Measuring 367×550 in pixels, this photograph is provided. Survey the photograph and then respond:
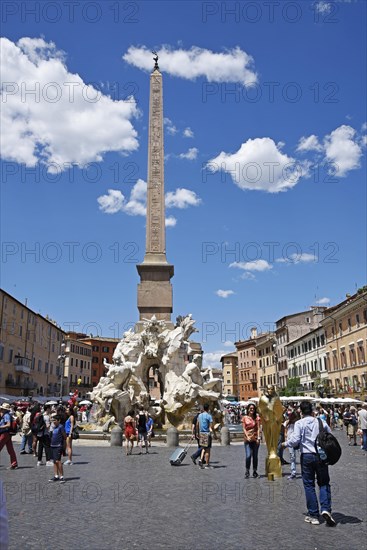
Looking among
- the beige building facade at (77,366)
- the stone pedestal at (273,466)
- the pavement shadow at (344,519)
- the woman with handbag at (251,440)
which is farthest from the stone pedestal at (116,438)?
the beige building facade at (77,366)

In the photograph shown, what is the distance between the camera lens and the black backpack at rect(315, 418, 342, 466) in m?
4.87

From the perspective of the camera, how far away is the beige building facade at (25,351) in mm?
36219

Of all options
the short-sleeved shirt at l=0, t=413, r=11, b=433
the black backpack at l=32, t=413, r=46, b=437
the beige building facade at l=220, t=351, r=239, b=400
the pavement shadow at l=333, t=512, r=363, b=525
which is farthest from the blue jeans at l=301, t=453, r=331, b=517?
the beige building facade at l=220, t=351, r=239, b=400

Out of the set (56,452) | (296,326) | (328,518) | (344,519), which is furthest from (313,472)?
(296,326)

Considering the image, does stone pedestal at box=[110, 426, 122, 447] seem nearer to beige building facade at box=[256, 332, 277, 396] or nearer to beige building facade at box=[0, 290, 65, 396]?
beige building facade at box=[0, 290, 65, 396]

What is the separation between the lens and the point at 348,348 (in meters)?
37.2

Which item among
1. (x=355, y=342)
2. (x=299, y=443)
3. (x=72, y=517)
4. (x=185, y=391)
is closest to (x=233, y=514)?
(x=299, y=443)

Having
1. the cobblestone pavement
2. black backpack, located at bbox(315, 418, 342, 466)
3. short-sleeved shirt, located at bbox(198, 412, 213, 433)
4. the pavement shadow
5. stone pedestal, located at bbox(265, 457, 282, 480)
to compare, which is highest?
Result: short-sleeved shirt, located at bbox(198, 412, 213, 433)

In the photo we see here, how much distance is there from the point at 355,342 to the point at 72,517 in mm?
33059

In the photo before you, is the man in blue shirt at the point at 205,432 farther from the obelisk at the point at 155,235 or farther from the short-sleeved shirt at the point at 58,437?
the obelisk at the point at 155,235

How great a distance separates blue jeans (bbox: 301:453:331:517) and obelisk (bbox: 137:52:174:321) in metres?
14.7

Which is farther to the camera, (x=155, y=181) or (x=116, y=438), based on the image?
(x=155, y=181)

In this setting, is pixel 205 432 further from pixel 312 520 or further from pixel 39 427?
pixel 312 520

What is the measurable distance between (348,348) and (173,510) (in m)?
34.0
